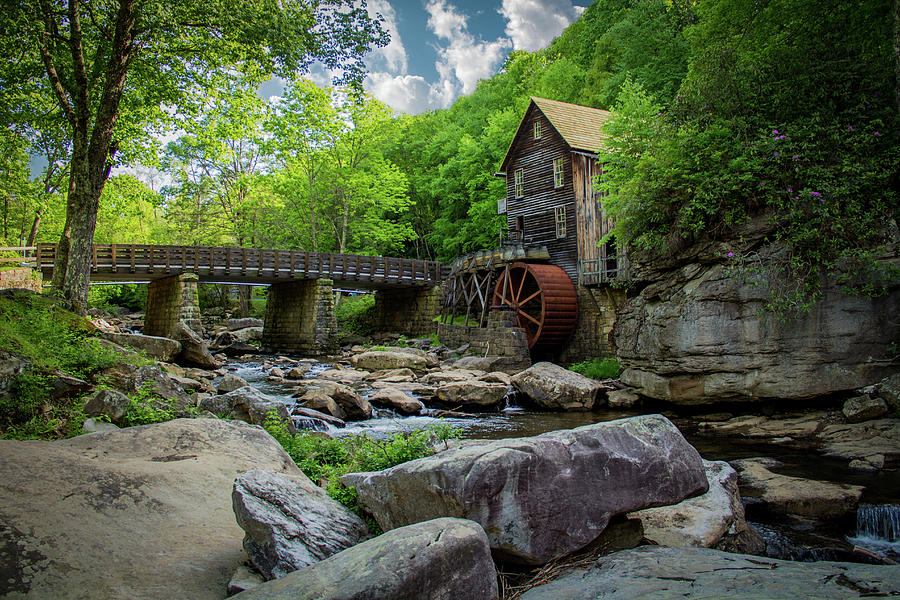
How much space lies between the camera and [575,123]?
2239cm

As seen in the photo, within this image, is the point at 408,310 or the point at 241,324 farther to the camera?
the point at 241,324

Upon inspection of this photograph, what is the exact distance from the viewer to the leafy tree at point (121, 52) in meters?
10.0

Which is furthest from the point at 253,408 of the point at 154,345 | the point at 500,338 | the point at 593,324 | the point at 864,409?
the point at 593,324

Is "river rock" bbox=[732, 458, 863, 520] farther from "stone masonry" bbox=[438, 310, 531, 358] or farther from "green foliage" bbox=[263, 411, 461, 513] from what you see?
"stone masonry" bbox=[438, 310, 531, 358]

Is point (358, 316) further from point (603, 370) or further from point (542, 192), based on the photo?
point (603, 370)

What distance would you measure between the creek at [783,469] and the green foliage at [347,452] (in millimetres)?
1359

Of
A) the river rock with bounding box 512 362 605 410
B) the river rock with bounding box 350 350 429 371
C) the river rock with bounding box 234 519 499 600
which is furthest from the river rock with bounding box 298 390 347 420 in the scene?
the river rock with bounding box 234 519 499 600

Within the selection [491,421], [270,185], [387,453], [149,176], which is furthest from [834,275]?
[149,176]

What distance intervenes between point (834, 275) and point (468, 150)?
2291cm

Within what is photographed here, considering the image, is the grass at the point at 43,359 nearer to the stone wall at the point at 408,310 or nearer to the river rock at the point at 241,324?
the stone wall at the point at 408,310

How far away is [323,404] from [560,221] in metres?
14.3

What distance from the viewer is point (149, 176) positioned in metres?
43.5

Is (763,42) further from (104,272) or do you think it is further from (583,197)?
(104,272)

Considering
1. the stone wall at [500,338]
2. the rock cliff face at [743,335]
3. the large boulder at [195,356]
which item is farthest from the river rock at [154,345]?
the rock cliff face at [743,335]
